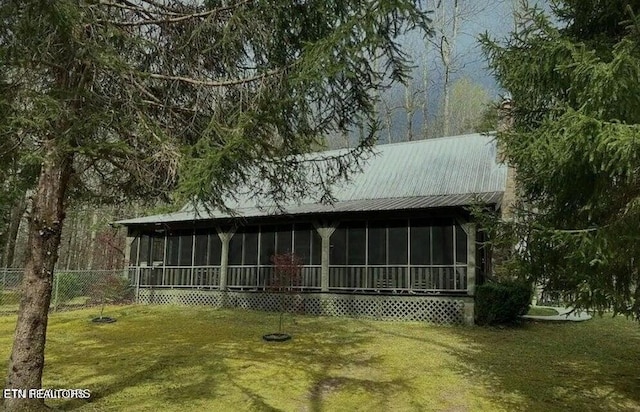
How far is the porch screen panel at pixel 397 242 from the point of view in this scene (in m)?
15.8

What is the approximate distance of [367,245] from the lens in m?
16.2

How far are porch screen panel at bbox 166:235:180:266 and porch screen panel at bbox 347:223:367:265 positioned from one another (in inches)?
295

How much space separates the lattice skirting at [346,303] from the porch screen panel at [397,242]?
1.48 m

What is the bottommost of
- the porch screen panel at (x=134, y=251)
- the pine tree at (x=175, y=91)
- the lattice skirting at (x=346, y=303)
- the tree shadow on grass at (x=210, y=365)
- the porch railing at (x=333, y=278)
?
the tree shadow on grass at (x=210, y=365)

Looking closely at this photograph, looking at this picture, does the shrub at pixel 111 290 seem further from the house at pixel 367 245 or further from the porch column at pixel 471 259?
the porch column at pixel 471 259

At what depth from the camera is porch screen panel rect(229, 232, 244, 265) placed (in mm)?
18594

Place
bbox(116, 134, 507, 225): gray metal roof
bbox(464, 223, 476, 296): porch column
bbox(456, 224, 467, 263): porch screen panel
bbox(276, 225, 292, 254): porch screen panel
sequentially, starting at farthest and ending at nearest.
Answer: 1. bbox(276, 225, 292, 254): porch screen panel
2. bbox(116, 134, 507, 225): gray metal roof
3. bbox(456, 224, 467, 263): porch screen panel
4. bbox(464, 223, 476, 296): porch column

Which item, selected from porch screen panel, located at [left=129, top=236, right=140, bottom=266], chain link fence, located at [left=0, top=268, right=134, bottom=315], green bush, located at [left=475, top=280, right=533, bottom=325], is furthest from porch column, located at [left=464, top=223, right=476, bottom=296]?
porch screen panel, located at [left=129, top=236, right=140, bottom=266]

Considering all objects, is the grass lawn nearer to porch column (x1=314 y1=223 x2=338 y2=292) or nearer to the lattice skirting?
the lattice skirting

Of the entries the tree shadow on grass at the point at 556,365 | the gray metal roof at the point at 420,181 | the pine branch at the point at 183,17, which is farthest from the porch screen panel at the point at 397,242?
the pine branch at the point at 183,17

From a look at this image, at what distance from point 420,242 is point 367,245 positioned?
67.8 inches

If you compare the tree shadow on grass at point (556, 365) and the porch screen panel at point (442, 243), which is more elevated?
the porch screen panel at point (442, 243)

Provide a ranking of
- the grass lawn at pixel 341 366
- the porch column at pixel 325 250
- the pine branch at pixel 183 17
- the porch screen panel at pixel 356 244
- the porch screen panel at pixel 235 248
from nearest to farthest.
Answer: the pine branch at pixel 183 17, the grass lawn at pixel 341 366, the porch column at pixel 325 250, the porch screen panel at pixel 356 244, the porch screen panel at pixel 235 248

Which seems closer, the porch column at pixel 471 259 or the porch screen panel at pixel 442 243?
the porch column at pixel 471 259
